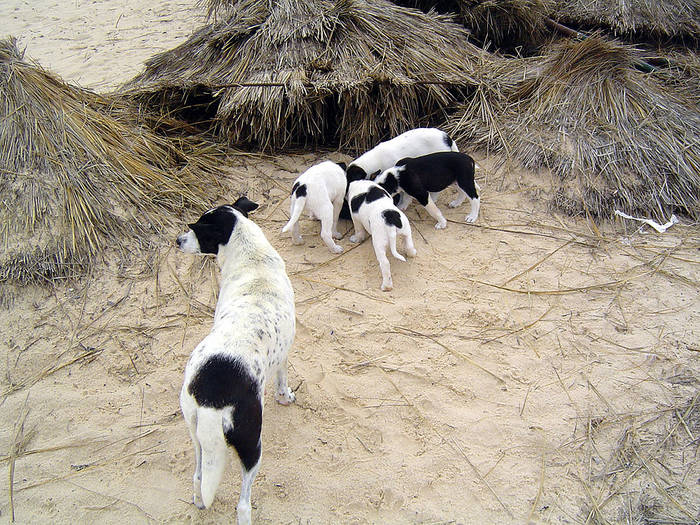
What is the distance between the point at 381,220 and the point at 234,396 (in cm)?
220

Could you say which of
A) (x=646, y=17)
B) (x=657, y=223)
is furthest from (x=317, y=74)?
(x=646, y=17)

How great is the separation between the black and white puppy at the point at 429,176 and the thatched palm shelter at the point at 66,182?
191 cm

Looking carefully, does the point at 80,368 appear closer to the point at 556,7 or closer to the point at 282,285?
the point at 282,285

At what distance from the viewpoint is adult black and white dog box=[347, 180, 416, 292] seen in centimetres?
410

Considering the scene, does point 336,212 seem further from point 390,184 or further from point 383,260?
point 383,260

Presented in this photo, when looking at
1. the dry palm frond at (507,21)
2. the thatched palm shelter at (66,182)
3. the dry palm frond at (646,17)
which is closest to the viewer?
the thatched palm shelter at (66,182)

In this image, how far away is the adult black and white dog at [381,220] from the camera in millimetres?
4102

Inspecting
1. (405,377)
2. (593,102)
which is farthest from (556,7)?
(405,377)

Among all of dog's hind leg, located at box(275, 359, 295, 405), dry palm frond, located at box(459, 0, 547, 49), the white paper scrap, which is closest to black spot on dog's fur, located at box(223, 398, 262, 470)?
dog's hind leg, located at box(275, 359, 295, 405)

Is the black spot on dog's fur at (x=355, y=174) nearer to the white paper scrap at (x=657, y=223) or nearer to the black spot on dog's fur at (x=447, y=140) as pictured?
the black spot on dog's fur at (x=447, y=140)

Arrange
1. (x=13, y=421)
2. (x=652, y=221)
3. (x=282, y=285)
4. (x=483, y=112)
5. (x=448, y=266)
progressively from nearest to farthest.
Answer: (x=282, y=285)
(x=13, y=421)
(x=448, y=266)
(x=652, y=221)
(x=483, y=112)

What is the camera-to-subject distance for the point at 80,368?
360cm

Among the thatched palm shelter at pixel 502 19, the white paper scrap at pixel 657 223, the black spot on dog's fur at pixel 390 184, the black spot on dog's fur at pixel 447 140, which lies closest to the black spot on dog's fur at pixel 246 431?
the black spot on dog's fur at pixel 390 184

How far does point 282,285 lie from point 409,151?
261cm
